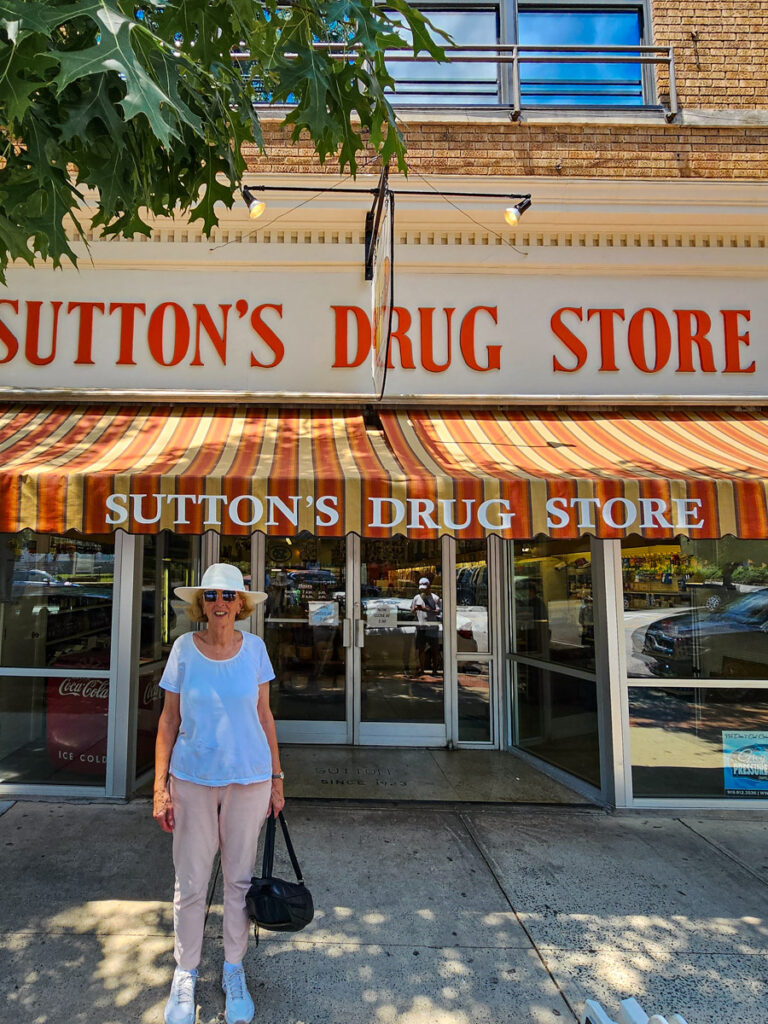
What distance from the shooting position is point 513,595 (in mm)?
6766

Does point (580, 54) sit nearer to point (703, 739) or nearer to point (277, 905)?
point (703, 739)

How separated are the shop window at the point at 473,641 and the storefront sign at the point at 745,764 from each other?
2.25 m

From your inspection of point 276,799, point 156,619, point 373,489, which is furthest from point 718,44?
point 276,799

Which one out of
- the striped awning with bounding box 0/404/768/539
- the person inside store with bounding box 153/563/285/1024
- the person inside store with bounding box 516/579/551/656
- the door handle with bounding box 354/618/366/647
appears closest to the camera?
the person inside store with bounding box 153/563/285/1024

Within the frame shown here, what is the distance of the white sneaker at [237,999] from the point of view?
2.71m

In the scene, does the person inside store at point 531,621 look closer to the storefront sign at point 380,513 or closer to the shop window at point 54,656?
the storefront sign at point 380,513

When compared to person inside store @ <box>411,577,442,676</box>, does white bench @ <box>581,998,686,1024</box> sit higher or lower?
lower

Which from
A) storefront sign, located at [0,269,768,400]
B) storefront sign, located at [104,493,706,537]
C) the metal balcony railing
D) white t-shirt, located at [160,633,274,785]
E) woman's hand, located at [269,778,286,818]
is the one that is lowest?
woman's hand, located at [269,778,286,818]

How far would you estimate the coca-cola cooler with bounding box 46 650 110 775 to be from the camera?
532 cm

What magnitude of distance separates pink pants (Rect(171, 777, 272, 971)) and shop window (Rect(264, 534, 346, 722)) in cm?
386

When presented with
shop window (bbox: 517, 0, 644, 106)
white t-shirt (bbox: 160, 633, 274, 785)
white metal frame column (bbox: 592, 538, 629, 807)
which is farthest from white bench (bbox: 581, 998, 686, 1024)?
shop window (bbox: 517, 0, 644, 106)

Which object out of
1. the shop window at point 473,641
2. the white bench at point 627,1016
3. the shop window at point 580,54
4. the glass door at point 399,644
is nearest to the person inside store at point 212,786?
the white bench at point 627,1016

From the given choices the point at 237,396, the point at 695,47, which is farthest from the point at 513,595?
the point at 695,47

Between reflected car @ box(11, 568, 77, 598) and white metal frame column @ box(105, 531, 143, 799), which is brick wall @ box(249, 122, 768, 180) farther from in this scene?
reflected car @ box(11, 568, 77, 598)
